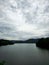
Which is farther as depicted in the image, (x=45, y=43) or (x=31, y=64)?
(x=45, y=43)

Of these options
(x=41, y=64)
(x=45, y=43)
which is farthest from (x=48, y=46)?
(x=41, y=64)

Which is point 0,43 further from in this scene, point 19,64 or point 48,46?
point 19,64

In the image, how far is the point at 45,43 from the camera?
279ft

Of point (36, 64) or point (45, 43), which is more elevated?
point (45, 43)

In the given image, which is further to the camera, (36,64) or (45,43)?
(45,43)

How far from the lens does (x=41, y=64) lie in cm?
2667

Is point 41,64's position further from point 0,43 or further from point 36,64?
point 0,43

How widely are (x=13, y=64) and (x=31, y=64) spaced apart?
4.04m

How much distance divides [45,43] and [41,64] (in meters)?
59.4

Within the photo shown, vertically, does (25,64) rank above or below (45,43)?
below

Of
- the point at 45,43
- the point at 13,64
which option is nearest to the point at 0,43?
the point at 45,43

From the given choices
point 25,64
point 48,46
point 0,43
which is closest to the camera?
point 25,64

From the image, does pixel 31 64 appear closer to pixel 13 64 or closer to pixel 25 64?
pixel 25 64

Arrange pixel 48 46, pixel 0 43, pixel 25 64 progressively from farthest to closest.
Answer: pixel 0 43 < pixel 48 46 < pixel 25 64
